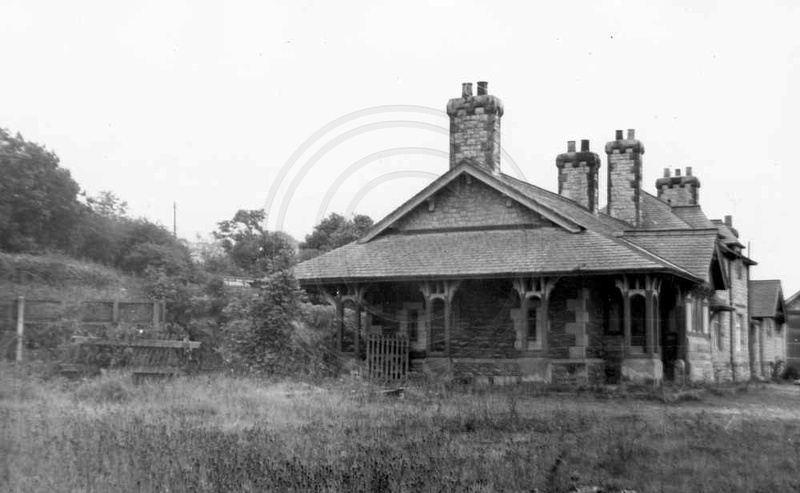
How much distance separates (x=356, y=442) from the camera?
11.3 m

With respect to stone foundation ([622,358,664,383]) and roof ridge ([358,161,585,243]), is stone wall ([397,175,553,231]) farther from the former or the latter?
stone foundation ([622,358,664,383])

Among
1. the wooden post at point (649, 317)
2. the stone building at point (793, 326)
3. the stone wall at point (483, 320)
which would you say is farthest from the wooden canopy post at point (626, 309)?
the stone building at point (793, 326)

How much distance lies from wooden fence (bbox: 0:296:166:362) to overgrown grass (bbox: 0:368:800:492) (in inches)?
158

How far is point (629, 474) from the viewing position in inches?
382

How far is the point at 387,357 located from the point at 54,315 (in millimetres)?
9016

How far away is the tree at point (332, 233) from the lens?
1944 inches

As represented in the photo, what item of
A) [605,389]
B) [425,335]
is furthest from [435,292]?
[605,389]

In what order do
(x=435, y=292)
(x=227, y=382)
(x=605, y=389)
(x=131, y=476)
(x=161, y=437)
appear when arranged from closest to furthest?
(x=131, y=476), (x=161, y=437), (x=227, y=382), (x=605, y=389), (x=435, y=292)

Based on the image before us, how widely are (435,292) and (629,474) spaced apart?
1364 cm

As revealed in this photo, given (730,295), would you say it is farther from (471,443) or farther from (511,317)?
(471,443)

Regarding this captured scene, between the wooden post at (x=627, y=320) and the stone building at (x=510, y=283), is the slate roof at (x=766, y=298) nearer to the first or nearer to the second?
the stone building at (x=510, y=283)

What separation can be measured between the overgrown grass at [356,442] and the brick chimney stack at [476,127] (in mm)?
8955

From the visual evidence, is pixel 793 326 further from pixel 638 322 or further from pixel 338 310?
pixel 338 310

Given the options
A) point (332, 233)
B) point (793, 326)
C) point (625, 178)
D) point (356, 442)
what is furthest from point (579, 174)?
point (793, 326)
